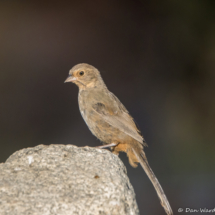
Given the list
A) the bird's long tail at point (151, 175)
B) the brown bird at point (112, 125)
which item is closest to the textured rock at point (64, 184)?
the bird's long tail at point (151, 175)

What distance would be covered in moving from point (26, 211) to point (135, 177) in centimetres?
534

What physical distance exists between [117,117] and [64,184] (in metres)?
1.93

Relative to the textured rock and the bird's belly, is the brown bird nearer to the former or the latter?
the bird's belly

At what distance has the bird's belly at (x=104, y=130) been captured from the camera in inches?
180

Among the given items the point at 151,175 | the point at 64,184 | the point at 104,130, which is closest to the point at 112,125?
the point at 104,130

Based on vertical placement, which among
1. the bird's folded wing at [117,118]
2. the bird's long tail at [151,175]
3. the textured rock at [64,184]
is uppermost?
the bird's folded wing at [117,118]

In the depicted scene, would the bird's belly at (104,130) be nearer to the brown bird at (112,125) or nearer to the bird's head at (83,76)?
the brown bird at (112,125)

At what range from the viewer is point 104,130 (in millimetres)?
4590

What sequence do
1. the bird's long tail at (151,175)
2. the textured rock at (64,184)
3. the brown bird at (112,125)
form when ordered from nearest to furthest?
the textured rock at (64,184), the bird's long tail at (151,175), the brown bird at (112,125)

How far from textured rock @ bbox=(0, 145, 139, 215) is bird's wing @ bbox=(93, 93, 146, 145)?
120cm

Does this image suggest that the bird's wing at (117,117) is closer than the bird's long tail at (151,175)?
No

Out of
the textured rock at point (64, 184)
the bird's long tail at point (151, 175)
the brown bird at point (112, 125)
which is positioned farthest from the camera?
the brown bird at point (112, 125)

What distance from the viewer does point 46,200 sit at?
2689mm

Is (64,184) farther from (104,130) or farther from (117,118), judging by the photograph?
(117,118)
